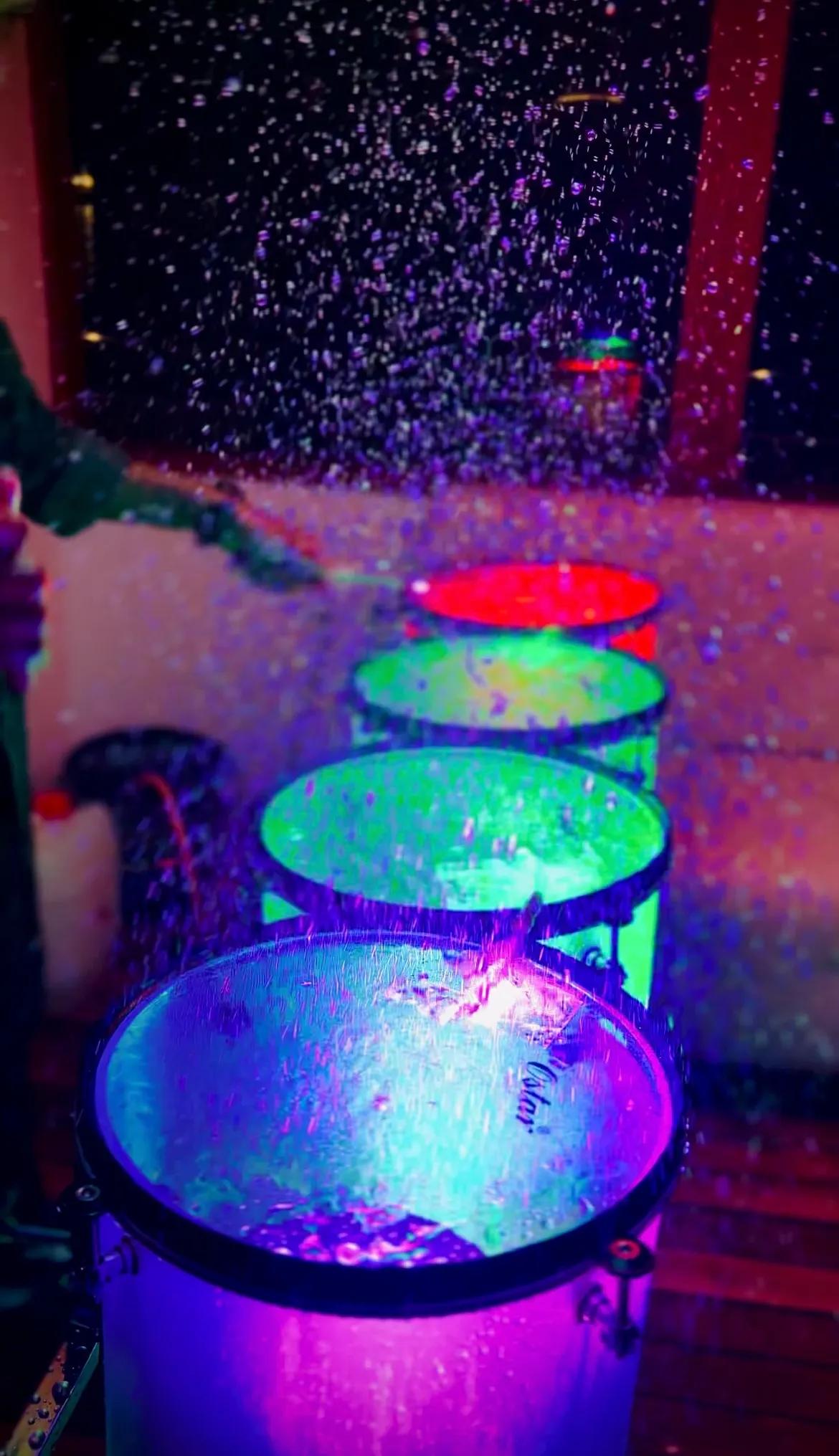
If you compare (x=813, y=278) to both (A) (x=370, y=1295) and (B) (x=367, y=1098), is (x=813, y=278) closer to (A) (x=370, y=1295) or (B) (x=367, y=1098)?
(B) (x=367, y=1098)

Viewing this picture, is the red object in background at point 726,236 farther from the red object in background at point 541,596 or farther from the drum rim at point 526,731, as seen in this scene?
the drum rim at point 526,731

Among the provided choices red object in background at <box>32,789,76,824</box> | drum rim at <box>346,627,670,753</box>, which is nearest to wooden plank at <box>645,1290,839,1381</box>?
drum rim at <box>346,627,670,753</box>

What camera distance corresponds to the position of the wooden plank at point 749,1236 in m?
1.63

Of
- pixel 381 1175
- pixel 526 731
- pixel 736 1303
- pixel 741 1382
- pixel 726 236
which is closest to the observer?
pixel 381 1175

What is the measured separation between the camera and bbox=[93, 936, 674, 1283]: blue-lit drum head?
64 centimetres

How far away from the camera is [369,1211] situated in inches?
25.8

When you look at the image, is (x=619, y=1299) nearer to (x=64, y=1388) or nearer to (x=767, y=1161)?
(x=64, y=1388)

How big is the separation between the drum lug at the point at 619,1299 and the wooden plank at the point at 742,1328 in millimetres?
966

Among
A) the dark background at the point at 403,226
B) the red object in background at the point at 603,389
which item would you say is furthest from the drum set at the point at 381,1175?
the red object in background at the point at 603,389

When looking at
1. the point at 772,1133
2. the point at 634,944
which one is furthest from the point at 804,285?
the point at 634,944

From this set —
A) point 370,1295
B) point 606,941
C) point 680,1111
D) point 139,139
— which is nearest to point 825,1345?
point 606,941

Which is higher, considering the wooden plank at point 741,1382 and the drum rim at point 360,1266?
the drum rim at point 360,1266

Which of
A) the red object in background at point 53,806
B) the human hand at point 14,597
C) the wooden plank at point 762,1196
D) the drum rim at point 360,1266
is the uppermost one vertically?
the human hand at point 14,597

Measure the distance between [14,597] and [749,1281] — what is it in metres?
1.38
